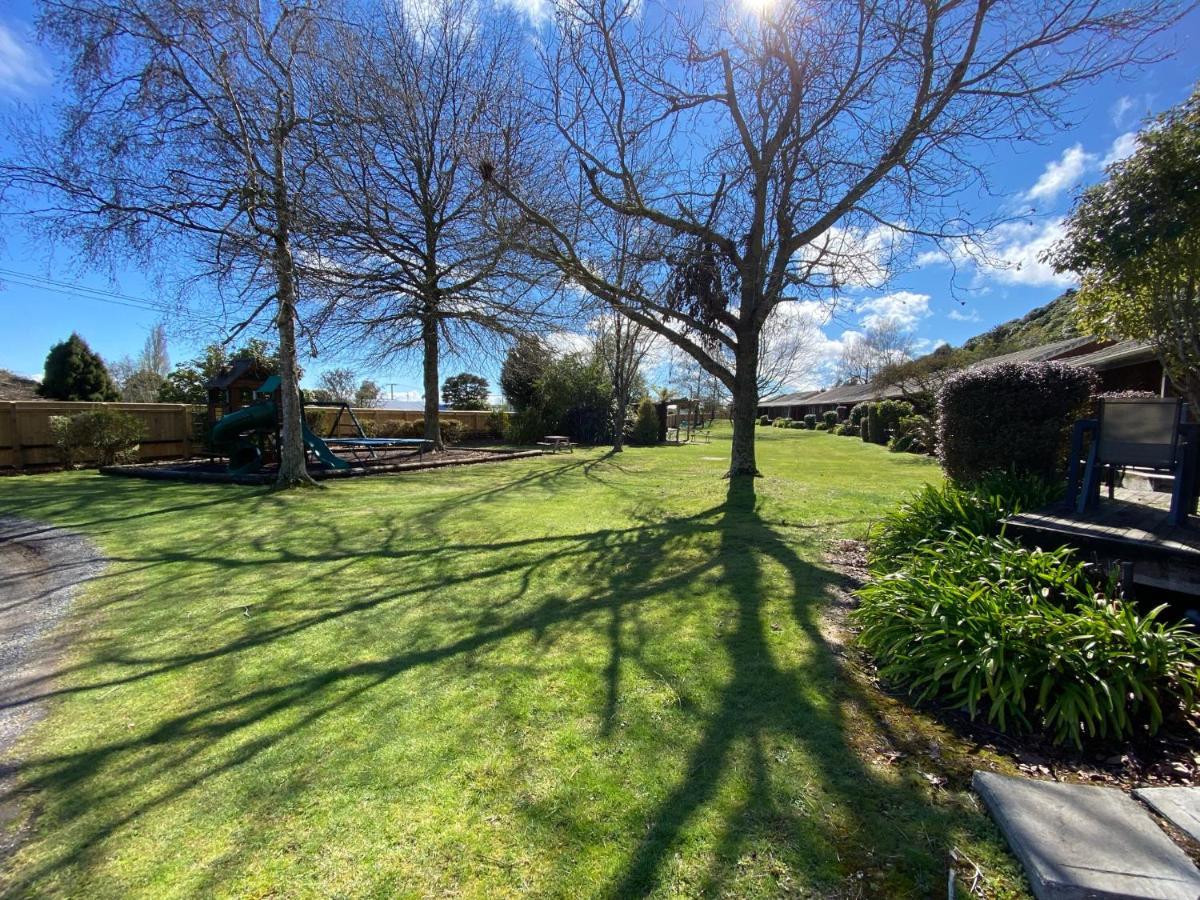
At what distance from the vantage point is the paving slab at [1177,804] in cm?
182

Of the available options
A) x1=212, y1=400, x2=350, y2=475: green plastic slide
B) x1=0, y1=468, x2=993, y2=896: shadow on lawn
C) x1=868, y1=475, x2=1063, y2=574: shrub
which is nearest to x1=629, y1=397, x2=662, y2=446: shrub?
x1=212, y1=400, x2=350, y2=475: green plastic slide

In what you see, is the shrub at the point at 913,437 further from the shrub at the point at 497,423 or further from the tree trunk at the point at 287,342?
the tree trunk at the point at 287,342

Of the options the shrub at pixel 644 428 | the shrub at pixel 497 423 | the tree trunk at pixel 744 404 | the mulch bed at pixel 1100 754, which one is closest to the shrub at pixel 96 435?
the tree trunk at pixel 744 404

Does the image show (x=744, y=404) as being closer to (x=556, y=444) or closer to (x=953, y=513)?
(x=953, y=513)

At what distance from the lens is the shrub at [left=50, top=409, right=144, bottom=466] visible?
36.9ft

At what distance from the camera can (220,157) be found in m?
8.86

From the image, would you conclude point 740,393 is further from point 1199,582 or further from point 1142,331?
point 1199,582

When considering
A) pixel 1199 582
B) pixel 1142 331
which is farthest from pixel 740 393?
pixel 1199 582

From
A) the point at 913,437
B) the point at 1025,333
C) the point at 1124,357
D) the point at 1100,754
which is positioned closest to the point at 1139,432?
the point at 1100,754

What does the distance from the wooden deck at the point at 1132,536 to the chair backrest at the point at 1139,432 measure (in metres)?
0.49

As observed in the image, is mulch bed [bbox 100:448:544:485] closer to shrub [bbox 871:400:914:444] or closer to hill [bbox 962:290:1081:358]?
shrub [bbox 871:400:914:444]

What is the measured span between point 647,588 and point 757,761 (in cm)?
232

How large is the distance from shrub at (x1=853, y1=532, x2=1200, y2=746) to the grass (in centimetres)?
41

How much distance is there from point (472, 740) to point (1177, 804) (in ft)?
9.24
